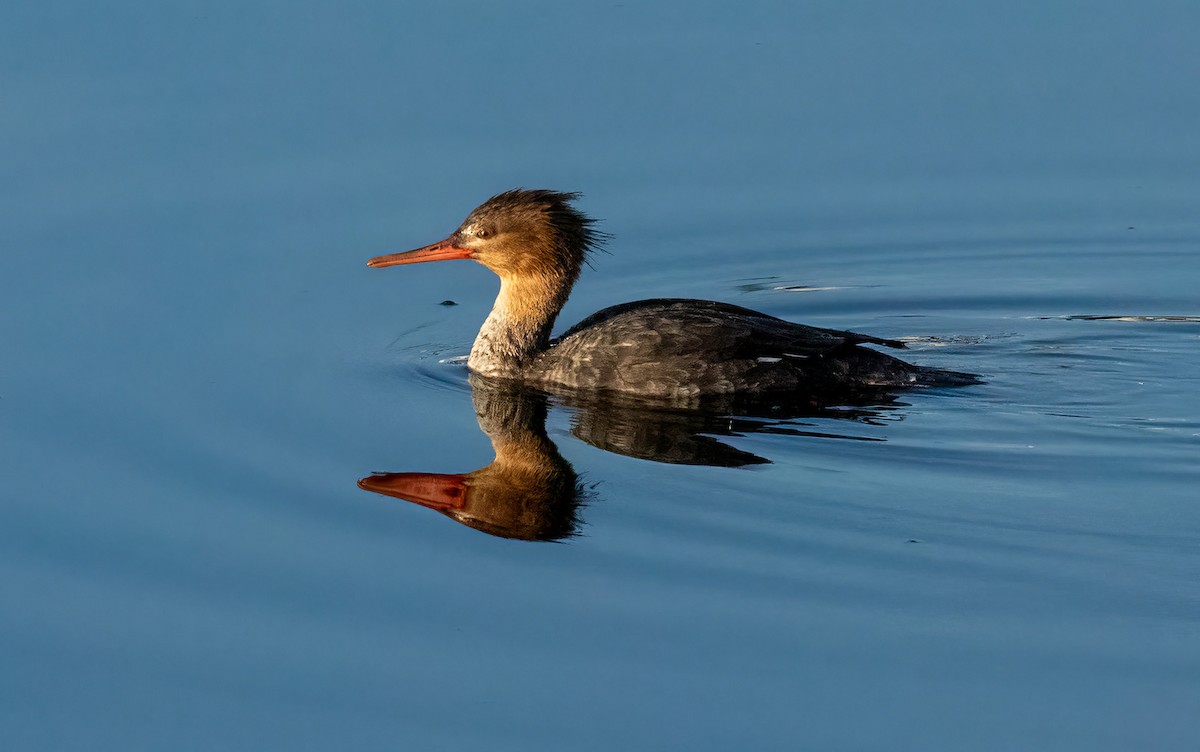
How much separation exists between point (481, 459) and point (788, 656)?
3079 mm

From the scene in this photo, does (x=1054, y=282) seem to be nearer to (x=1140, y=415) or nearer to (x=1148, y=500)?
(x=1140, y=415)

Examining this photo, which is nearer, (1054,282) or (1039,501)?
(1039,501)

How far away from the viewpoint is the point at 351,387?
10.4 metres

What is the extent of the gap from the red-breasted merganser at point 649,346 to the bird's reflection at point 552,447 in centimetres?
17

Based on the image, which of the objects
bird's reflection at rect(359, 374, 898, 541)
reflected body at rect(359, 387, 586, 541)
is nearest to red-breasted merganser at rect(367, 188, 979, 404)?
bird's reflection at rect(359, 374, 898, 541)

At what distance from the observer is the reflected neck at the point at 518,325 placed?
1099 centimetres

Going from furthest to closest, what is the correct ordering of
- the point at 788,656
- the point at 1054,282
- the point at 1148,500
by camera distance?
the point at 1054,282 < the point at 1148,500 < the point at 788,656

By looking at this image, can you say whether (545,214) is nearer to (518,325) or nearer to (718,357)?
(518,325)

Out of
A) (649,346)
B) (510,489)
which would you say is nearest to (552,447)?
(510,489)

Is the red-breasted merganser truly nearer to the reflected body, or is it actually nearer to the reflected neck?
the reflected neck

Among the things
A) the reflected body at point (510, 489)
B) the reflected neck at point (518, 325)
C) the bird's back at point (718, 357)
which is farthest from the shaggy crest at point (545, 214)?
the reflected body at point (510, 489)

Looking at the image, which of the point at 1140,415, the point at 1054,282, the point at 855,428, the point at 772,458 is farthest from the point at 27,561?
the point at 1054,282

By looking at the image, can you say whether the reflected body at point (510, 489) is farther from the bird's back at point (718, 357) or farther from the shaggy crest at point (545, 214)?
the shaggy crest at point (545, 214)

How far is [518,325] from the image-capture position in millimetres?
11148
